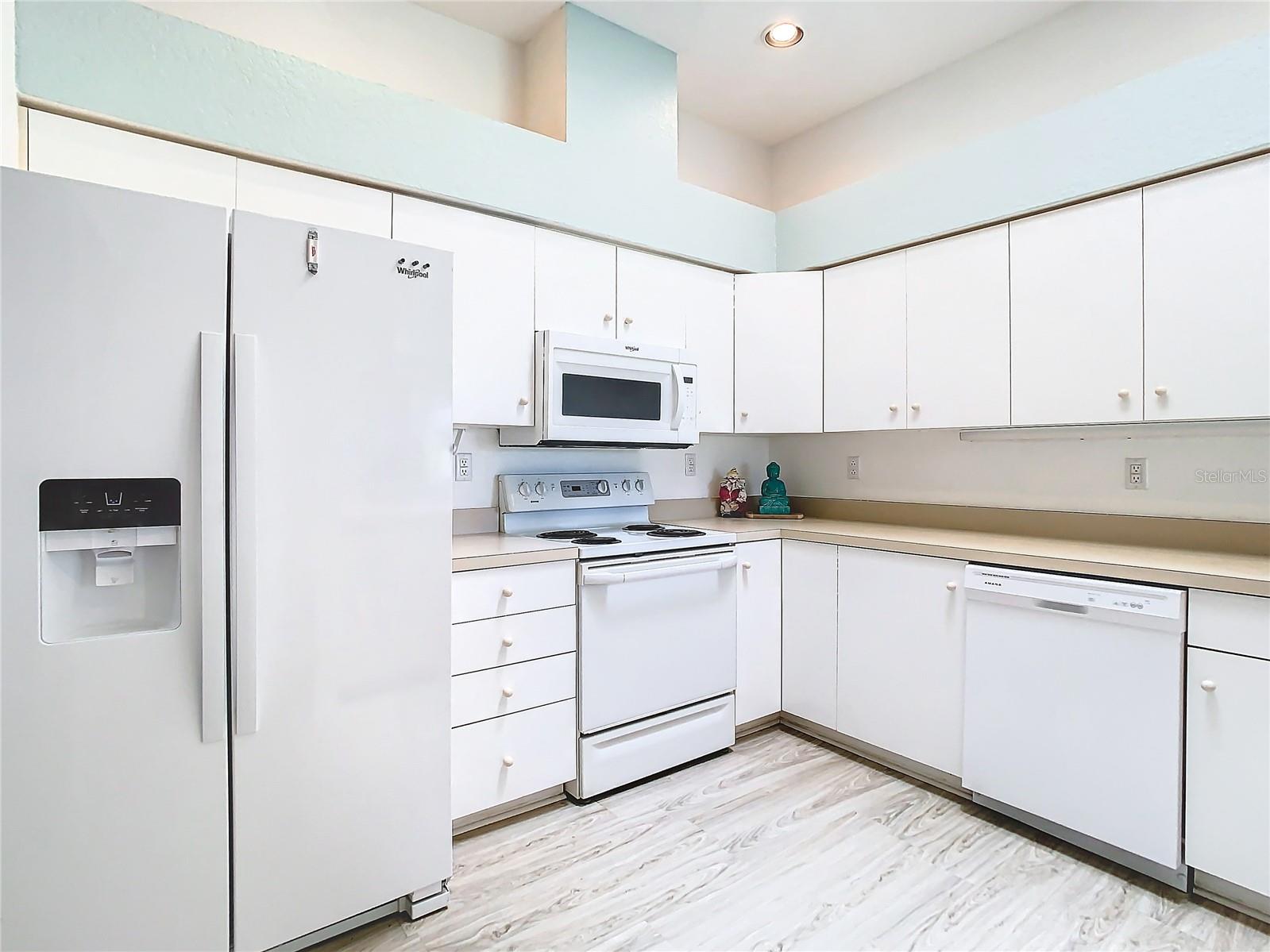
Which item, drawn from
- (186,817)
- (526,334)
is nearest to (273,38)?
(526,334)

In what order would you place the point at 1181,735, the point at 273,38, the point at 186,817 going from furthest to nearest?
the point at 273,38 < the point at 1181,735 < the point at 186,817

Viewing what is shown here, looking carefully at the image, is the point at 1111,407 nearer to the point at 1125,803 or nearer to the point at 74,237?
the point at 1125,803

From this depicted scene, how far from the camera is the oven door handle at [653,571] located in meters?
2.31

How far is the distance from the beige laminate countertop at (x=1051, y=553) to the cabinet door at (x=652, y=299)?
861 millimetres

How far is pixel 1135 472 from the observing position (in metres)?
2.39

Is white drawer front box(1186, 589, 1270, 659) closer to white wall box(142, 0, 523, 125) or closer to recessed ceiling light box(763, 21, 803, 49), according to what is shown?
recessed ceiling light box(763, 21, 803, 49)

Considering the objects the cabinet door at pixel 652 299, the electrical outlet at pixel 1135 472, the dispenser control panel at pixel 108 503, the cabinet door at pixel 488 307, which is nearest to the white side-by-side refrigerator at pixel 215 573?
the dispenser control panel at pixel 108 503

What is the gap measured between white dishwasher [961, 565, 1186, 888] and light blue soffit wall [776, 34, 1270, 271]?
1.28 meters

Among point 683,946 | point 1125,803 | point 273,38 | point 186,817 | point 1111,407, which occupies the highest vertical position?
point 273,38

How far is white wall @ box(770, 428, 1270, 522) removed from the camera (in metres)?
2.18

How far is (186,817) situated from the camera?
4.74ft

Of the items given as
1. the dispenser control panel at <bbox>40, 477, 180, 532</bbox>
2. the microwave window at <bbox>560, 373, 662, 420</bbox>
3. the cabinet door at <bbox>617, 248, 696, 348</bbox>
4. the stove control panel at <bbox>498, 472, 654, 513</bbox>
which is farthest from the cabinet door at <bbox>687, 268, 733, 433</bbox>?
the dispenser control panel at <bbox>40, 477, 180, 532</bbox>

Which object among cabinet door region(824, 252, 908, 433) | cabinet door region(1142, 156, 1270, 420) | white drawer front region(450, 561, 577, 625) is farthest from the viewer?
cabinet door region(824, 252, 908, 433)

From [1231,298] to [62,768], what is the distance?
10.1 ft
